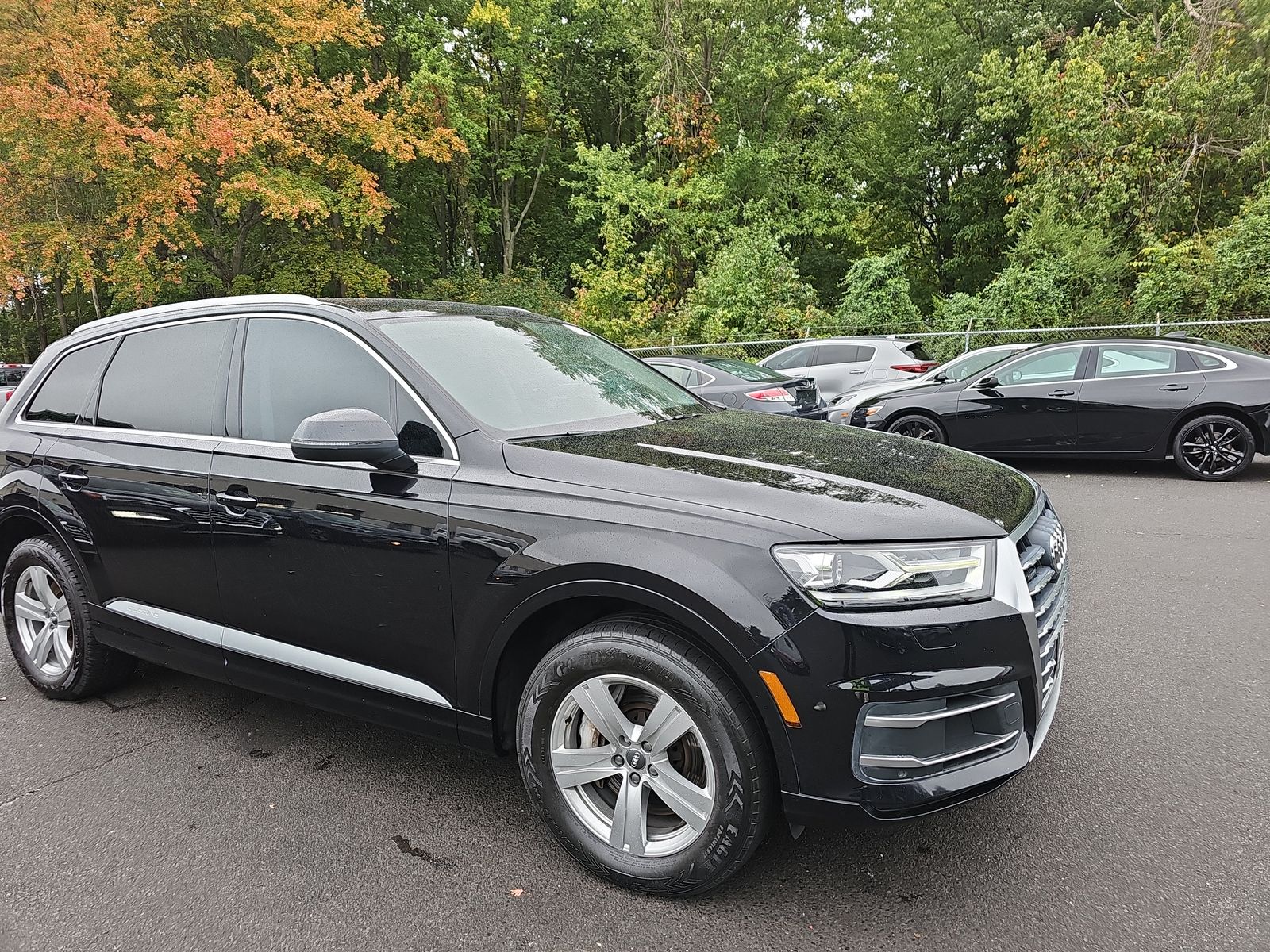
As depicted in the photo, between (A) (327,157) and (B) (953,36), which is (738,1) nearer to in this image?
(B) (953,36)

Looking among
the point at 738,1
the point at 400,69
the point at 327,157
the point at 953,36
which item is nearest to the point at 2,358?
the point at 400,69

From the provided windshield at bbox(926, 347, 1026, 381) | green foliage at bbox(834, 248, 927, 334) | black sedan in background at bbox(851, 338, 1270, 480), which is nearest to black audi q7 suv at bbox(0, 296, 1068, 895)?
black sedan in background at bbox(851, 338, 1270, 480)

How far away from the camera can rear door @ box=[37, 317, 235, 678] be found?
312cm

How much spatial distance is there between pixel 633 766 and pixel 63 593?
2919mm

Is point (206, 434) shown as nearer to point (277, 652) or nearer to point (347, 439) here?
point (277, 652)

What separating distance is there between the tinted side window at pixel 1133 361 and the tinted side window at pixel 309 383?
825 centimetres

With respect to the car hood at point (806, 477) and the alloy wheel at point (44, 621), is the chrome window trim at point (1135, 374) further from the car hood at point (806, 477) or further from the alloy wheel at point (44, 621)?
the alloy wheel at point (44, 621)

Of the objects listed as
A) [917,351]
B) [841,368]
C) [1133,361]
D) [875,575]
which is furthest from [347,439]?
[917,351]

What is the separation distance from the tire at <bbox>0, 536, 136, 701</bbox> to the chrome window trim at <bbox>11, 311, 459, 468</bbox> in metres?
Answer: 0.58

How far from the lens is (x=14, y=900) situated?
2400 millimetres

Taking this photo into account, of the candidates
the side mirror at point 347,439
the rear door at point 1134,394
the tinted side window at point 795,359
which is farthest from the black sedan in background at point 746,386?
the side mirror at point 347,439

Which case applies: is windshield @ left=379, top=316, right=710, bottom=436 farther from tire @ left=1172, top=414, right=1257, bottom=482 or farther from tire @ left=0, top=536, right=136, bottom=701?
tire @ left=1172, top=414, right=1257, bottom=482

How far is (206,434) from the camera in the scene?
10.3ft

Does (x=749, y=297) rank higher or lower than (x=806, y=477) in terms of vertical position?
higher
